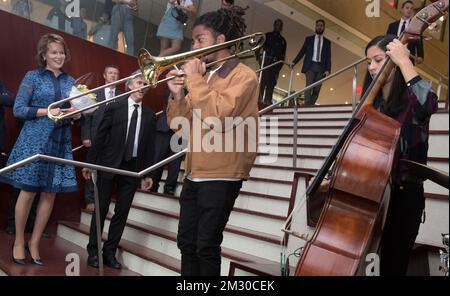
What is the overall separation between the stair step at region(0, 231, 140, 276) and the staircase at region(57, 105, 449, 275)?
15 centimetres

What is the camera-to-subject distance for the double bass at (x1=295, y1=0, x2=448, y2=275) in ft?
5.12

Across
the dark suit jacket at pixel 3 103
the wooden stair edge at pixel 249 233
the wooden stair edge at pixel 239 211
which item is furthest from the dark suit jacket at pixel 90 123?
the wooden stair edge at pixel 249 233

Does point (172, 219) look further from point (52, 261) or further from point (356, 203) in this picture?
point (356, 203)

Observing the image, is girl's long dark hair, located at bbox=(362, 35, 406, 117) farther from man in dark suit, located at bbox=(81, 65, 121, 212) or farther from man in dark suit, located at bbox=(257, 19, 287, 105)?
man in dark suit, located at bbox=(257, 19, 287, 105)

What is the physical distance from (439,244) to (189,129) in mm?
1409

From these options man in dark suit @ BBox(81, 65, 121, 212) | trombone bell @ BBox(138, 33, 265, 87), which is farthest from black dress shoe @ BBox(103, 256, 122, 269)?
trombone bell @ BBox(138, 33, 265, 87)

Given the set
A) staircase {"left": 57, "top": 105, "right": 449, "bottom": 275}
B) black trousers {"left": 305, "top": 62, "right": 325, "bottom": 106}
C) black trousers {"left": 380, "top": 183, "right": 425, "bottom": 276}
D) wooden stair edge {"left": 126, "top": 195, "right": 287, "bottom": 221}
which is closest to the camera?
black trousers {"left": 380, "top": 183, "right": 425, "bottom": 276}

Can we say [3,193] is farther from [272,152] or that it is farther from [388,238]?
[388,238]

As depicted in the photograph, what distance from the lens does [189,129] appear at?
2.21 metres

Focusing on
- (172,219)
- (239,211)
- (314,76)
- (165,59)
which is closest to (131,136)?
(172,219)

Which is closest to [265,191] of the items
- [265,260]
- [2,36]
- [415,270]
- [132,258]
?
[265,260]

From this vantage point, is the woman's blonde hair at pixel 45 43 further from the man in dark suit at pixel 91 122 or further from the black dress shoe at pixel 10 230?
the black dress shoe at pixel 10 230

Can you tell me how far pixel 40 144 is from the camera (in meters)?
3.12

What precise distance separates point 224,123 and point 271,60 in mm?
6212
